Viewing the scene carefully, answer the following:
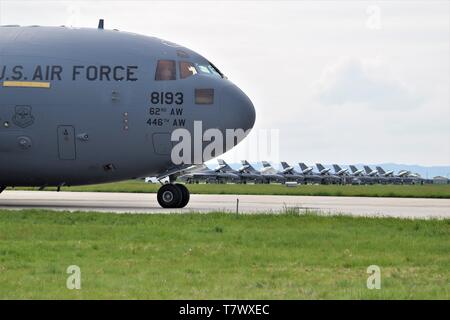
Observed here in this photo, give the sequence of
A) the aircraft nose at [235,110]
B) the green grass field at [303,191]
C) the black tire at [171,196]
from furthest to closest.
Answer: the green grass field at [303,191]
the black tire at [171,196]
the aircraft nose at [235,110]

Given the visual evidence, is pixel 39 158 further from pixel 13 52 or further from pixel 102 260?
pixel 102 260

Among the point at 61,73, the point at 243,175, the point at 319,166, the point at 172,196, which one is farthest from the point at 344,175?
the point at 61,73

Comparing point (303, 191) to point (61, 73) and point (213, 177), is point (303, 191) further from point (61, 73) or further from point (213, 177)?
point (213, 177)

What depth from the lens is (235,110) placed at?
3084 cm

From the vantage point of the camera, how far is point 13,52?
102ft

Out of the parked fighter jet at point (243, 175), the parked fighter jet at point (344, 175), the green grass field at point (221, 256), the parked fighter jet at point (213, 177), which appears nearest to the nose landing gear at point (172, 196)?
the green grass field at point (221, 256)

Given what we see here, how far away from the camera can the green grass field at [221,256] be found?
12820mm

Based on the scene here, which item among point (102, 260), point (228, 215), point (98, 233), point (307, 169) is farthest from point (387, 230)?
point (307, 169)

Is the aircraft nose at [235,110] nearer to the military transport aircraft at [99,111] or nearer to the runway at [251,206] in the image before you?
the military transport aircraft at [99,111]

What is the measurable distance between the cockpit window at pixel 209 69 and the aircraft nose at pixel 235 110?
3.29 feet

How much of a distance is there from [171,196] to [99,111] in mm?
4108

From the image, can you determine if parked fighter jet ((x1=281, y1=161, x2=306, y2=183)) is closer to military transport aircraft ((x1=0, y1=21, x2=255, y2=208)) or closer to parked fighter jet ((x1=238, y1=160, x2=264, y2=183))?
parked fighter jet ((x1=238, y1=160, x2=264, y2=183))

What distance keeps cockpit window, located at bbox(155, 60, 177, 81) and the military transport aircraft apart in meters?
0.03

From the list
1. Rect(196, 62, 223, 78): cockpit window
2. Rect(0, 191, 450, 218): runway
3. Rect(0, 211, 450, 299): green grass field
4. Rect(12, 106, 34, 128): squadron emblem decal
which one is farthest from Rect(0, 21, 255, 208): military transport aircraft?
Rect(0, 211, 450, 299): green grass field
